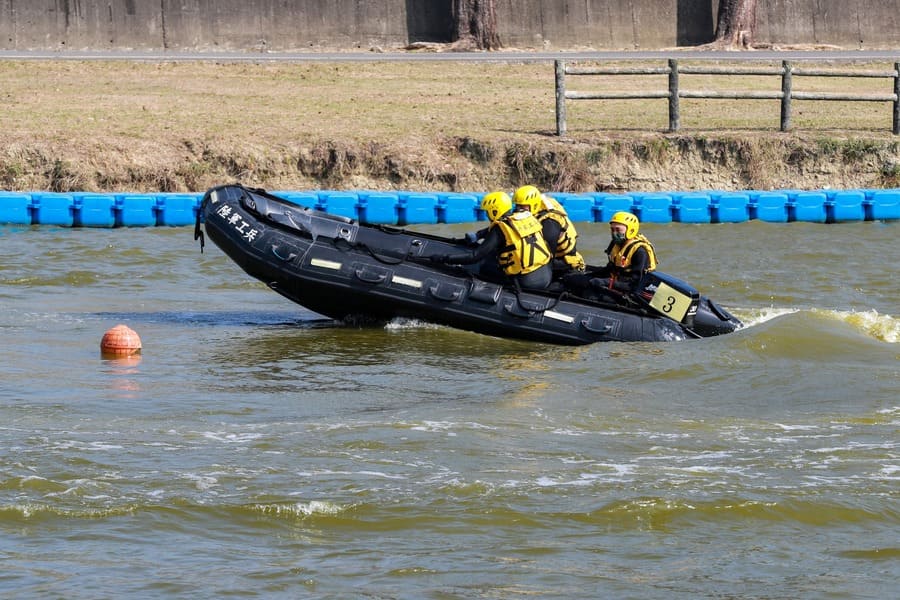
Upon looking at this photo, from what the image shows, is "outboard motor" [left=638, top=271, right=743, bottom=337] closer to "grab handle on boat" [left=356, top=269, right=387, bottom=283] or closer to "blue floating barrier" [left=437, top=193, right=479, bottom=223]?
"grab handle on boat" [left=356, top=269, right=387, bottom=283]

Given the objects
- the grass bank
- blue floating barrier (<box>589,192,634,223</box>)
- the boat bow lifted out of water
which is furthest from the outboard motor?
the grass bank

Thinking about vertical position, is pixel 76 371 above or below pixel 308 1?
below

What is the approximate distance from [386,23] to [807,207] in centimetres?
1221

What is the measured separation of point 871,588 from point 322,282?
6994 millimetres

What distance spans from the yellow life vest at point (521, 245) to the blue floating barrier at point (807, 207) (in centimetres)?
737

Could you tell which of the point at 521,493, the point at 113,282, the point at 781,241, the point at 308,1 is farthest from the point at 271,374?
the point at 308,1

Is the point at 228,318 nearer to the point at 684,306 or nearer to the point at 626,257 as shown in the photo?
the point at 626,257

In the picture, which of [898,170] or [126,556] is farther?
[898,170]

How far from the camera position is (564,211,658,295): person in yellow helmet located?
1295 centimetres

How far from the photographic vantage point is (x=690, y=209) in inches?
756

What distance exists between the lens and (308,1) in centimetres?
2914

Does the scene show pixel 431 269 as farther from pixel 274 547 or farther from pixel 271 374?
pixel 274 547

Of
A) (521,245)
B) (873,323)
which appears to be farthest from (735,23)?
(521,245)

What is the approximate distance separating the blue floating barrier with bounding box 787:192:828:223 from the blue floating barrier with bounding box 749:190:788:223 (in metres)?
0.09
